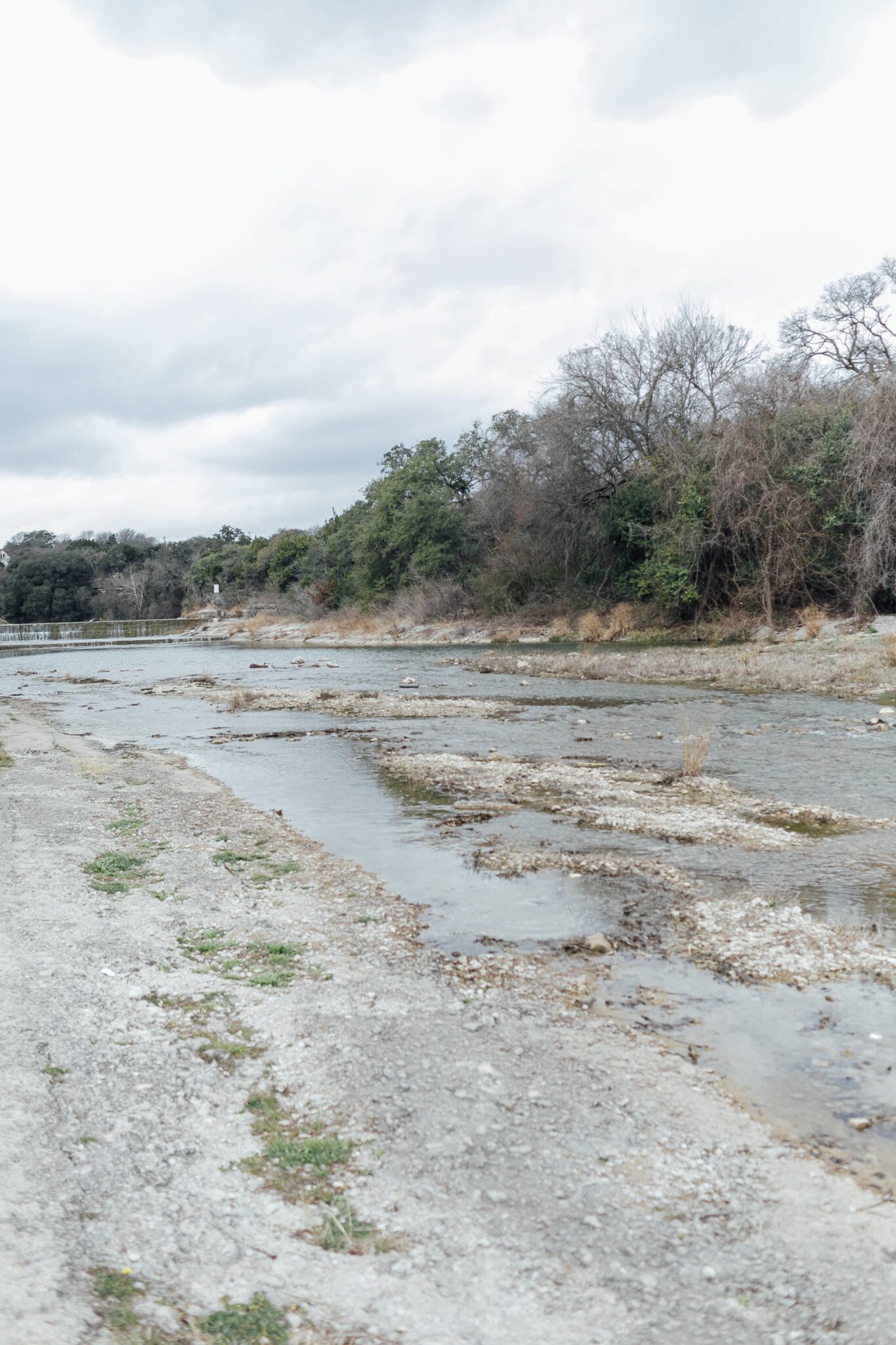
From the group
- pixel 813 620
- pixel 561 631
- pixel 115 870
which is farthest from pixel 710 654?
pixel 115 870

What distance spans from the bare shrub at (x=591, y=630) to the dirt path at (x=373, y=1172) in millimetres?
33552

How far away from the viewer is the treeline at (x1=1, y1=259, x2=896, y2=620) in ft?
109

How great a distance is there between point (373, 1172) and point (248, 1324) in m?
0.96

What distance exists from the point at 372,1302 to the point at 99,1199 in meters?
1.21

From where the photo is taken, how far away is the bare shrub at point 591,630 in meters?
39.4

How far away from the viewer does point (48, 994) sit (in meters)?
5.60

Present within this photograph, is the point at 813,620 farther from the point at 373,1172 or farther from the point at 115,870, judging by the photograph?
the point at 373,1172

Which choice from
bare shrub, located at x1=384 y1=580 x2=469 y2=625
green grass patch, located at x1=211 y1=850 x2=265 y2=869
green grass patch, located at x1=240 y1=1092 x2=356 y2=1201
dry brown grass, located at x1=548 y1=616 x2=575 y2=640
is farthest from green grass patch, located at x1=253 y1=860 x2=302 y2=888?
bare shrub, located at x1=384 y1=580 x2=469 y2=625

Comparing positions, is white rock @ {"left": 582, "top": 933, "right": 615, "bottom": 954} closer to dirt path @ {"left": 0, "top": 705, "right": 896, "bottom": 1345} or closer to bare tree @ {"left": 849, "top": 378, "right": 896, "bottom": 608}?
dirt path @ {"left": 0, "top": 705, "right": 896, "bottom": 1345}

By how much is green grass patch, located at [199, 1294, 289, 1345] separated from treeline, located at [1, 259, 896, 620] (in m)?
31.2

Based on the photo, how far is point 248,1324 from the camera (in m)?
3.01

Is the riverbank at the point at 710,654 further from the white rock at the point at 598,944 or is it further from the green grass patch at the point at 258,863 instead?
the white rock at the point at 598,944

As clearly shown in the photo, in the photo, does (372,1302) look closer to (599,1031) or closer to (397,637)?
(599,1031)

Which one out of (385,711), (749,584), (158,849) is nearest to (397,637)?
(749,584)
